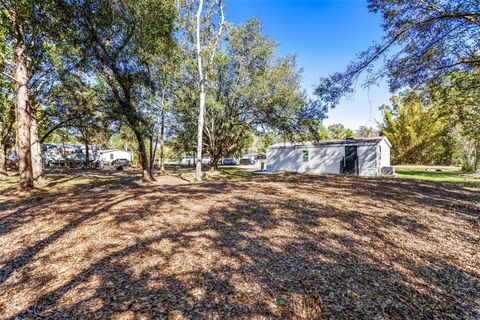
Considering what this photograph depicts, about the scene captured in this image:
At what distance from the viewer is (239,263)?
10.4ft

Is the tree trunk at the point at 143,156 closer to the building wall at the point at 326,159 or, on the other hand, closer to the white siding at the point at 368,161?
the building wall at the point at 326,159

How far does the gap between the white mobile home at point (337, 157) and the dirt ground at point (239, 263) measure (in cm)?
1083

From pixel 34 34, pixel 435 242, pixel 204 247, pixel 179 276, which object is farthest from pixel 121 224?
pixel 34 34

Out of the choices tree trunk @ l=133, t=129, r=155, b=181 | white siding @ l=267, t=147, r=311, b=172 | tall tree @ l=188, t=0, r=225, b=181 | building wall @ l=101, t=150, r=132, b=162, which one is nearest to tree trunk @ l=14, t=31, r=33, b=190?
tree trunk @ l=133, t=129, r=155, b=181

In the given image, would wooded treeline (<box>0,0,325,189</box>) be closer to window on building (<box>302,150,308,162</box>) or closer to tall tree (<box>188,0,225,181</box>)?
tall tree (<box>188,0,225,181</box>)

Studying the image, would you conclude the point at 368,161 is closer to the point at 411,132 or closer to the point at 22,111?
the point at 411,132

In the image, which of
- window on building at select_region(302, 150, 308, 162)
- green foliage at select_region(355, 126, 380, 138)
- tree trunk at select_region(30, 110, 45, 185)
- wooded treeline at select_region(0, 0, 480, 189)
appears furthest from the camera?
green foliage at select_region(355, 126, 380, 138)

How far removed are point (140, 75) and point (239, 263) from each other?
36.2ft

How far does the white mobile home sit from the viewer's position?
627 inches

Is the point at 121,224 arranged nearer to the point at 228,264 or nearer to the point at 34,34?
the point at 228,264

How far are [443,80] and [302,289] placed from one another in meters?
9.48

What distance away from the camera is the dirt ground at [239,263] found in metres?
2.40

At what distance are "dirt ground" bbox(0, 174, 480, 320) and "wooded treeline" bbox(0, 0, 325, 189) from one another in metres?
6.40

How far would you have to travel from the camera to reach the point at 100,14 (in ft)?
26.1
